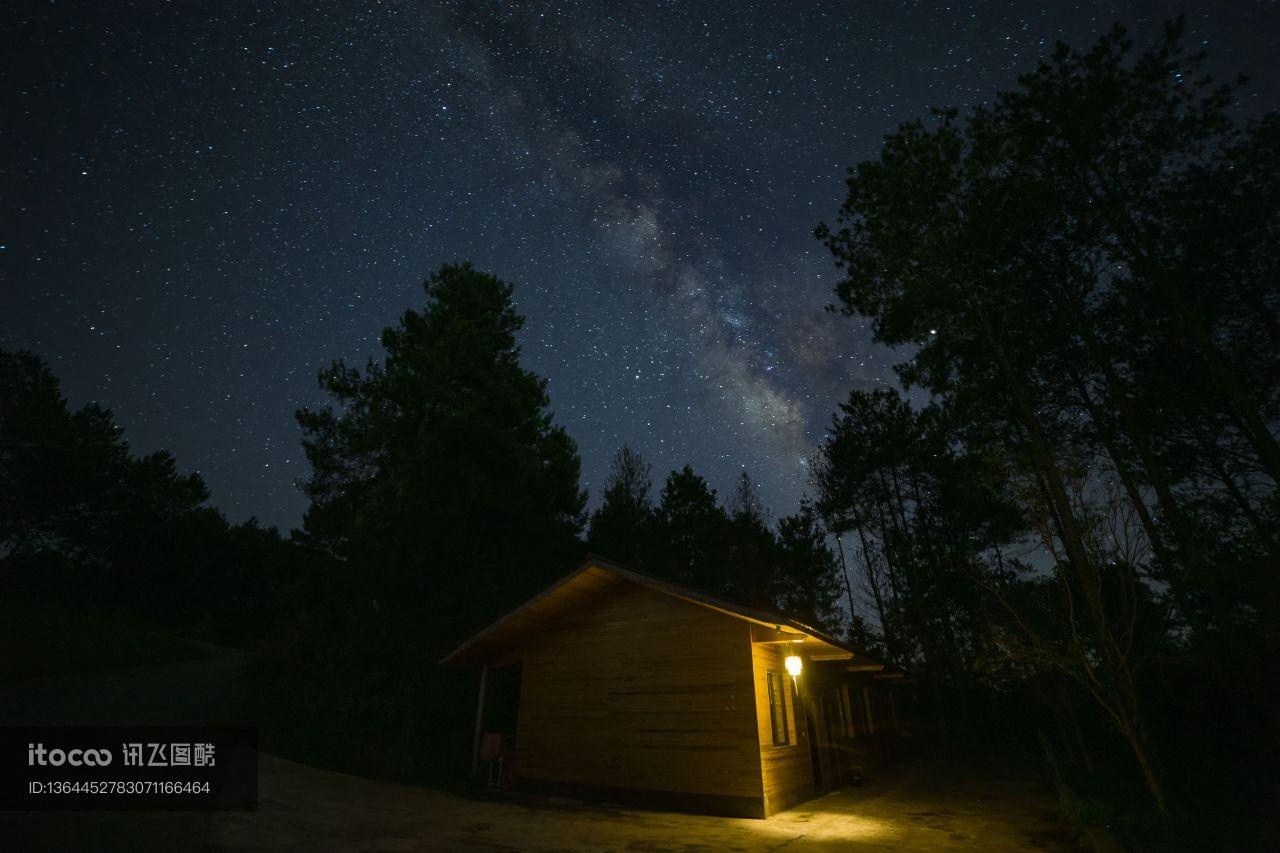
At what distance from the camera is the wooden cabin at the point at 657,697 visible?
11.5m

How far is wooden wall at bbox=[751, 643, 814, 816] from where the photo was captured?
11352 millimetres

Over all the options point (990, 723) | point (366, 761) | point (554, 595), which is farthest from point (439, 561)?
point (990, 723)

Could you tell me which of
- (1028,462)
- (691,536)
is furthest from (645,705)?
(691,536)

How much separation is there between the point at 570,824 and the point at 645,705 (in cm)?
328

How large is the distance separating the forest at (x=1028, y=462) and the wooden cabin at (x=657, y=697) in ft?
11.4

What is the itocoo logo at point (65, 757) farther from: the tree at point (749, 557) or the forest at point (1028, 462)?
the tree at point (749, 557)

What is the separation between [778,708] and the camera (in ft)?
42.4

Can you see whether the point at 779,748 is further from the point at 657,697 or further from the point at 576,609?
the point at 576,609

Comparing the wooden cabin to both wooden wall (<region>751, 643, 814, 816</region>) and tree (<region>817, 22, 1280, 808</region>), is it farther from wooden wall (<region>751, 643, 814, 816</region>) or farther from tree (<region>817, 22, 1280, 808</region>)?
tree (<region>817, 22, 1280, 808</region>)

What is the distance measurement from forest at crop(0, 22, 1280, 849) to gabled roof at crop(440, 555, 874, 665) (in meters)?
3.16

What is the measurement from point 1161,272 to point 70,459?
46.9 meters

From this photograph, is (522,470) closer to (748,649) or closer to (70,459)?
(748,649)

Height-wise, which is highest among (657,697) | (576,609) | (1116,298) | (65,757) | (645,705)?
(1116,298)

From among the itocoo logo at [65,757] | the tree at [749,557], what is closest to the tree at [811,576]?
the tree at [749,557]
